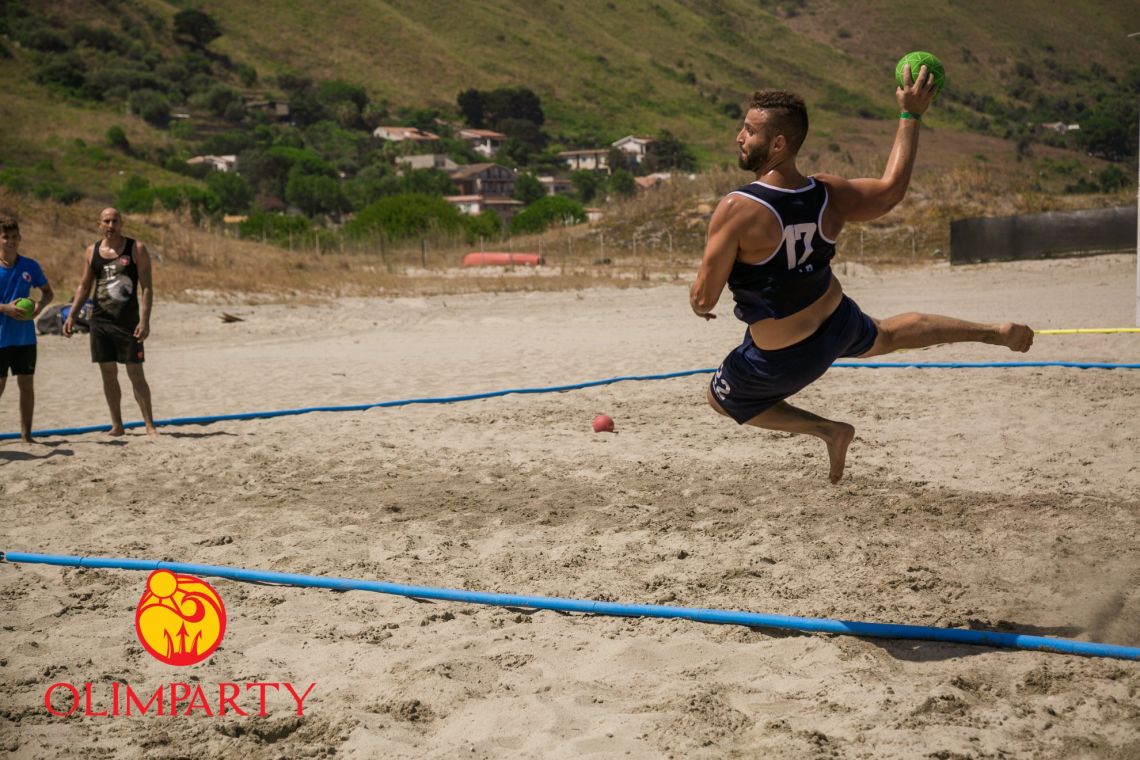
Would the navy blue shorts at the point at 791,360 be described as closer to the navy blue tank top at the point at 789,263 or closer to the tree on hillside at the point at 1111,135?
the navy blue tank top at the point at 789,263

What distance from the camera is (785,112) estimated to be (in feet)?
15.2

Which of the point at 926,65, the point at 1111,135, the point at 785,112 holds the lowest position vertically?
the point at 785,112

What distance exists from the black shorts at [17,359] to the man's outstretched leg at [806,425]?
5870 mm

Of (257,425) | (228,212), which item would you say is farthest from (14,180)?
(257,425)

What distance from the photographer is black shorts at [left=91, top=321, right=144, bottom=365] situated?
912cm

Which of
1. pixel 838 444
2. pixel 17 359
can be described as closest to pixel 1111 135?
pixel 17 359

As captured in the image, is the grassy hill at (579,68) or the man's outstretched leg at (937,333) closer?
the man's outstretched leg at (937,333)

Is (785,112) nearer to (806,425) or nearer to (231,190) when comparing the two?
(806,425)

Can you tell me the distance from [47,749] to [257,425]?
238 inches

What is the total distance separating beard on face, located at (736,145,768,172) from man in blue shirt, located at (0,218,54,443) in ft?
20.2

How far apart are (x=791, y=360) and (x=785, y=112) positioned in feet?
3.45

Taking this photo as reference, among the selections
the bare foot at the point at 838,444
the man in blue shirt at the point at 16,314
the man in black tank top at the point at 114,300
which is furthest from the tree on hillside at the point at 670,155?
the bare foot at the point at 838,444

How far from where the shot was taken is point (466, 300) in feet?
74.5

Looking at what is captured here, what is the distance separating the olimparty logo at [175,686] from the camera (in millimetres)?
4078
